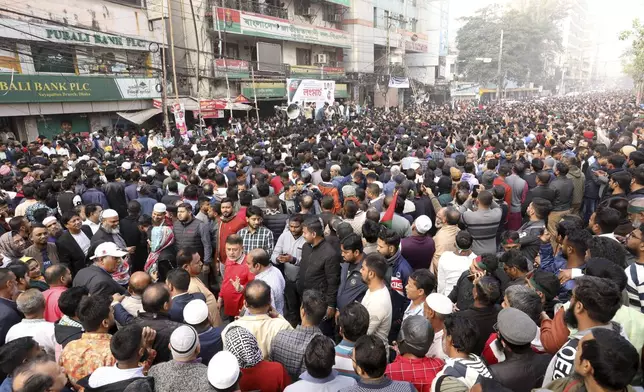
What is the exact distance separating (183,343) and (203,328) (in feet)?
1.75

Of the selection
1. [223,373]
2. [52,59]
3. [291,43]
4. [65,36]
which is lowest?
[223,373]

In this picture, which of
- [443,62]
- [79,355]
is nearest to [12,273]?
[79,355]

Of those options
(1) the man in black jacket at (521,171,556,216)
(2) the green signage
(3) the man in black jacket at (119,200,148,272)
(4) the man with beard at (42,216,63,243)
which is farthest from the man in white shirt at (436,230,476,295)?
(2) the green signage

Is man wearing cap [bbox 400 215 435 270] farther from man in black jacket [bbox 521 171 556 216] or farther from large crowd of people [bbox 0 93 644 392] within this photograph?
man in black jacket [bbox 521 171 556 216]

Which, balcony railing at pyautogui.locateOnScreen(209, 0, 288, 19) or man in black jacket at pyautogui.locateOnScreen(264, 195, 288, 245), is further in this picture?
balcony railing at pyautogui.locateOnScreen(209, 0, 288, 19)

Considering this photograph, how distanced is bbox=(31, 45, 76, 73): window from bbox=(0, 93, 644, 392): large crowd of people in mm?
10304

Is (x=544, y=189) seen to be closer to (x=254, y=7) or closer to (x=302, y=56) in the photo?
(x=254, y=7)

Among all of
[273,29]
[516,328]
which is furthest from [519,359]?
[273,29]

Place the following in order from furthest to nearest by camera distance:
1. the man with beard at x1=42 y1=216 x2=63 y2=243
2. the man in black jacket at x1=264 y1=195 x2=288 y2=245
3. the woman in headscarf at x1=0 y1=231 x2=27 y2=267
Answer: the man in black jacket at x1=264 y1=195 x2=288 y2=245 < the man with beard at x1=42 y1=216 x2=63 y2=243 < the woman in headscarf at x1=0 y1=231 x2=27 y2=267

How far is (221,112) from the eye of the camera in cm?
1952

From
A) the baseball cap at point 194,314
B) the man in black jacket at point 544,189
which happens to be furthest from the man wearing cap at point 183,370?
the man in black jacket at point 544,189

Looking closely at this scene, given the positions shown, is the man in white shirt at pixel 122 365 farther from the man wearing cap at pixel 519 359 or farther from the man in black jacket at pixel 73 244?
the man in black jacket at pixel 73 244

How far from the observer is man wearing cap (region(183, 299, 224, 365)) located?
2723 mm

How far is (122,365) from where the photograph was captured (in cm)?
234
